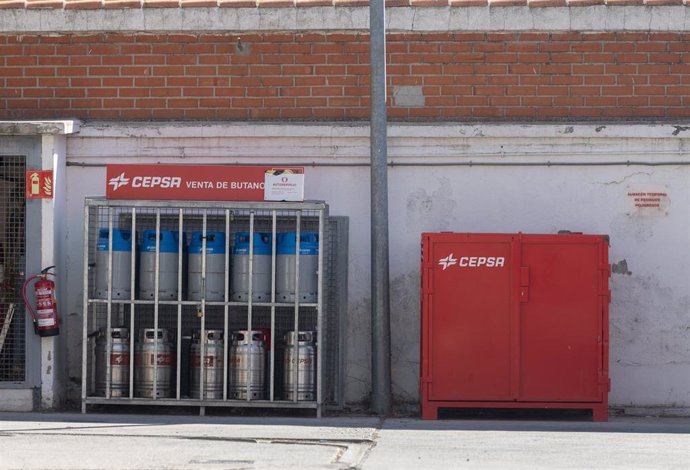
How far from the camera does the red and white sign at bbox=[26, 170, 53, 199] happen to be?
1117 cm

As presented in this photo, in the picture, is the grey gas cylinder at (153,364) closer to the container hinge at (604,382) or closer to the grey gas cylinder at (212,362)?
the grey gas cylinder at (212,362)

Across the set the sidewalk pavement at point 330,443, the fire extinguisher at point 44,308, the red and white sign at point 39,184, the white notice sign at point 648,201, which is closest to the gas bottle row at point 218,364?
the sidewalk pavement at point 330,443

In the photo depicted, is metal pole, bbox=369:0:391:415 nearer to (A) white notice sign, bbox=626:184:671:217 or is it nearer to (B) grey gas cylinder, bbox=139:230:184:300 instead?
(B) grey gas cylinder, bbox=139:230:184:300

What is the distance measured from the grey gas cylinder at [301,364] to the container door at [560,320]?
75.4 inches

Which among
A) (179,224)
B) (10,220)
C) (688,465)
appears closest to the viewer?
(688,465)

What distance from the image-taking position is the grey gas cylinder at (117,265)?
35.3 feet

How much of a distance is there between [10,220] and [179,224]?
1.89m

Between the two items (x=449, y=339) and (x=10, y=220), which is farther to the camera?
(x=10, y=220)

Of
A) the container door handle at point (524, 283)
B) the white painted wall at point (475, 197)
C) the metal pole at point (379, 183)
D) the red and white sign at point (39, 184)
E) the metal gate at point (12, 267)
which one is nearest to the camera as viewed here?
the container door handle at point (524, 283)

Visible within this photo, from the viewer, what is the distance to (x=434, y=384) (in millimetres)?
10727

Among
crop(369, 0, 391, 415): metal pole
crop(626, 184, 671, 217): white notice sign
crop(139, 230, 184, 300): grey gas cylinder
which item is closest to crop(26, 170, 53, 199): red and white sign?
crop(139, 230, 184, 300): grey gas cylinder

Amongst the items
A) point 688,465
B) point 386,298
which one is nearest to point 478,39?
point 386,298

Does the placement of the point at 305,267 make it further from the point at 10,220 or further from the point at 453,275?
the point at 10,220

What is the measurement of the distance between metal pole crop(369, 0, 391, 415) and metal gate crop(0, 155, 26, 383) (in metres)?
3.37
